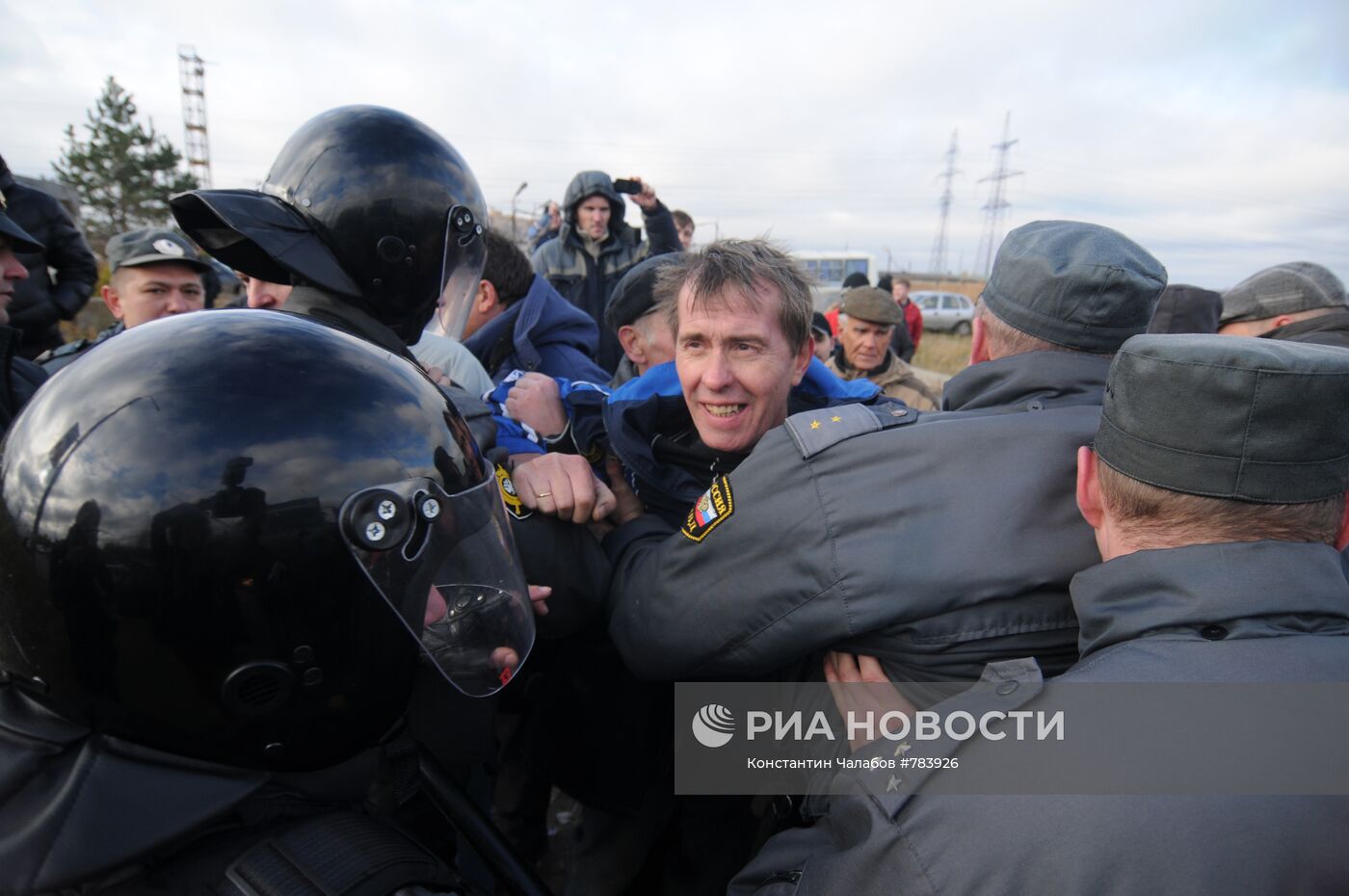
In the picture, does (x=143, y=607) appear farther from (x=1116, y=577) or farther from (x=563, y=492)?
(x=1116, y=577)

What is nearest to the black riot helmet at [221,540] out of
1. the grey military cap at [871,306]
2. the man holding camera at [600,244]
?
the grey military cap at [871,306]

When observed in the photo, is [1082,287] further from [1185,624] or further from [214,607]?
[214,607]

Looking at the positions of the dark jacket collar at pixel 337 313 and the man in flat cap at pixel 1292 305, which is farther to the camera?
the man in flat cap at pixel 1292 305

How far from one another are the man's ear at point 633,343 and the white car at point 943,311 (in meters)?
25.4

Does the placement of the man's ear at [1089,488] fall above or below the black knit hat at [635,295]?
below

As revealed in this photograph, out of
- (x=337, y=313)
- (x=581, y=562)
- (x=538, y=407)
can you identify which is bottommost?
(x=581, y=562)

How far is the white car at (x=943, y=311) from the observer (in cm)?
2673

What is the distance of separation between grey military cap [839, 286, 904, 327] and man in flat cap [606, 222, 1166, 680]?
344 cm

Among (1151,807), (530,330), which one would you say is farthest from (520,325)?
(1151,807)

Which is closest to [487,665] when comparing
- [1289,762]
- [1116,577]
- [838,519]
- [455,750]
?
[455,750]

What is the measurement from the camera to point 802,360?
7.36 ft

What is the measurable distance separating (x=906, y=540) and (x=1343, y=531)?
0.66m

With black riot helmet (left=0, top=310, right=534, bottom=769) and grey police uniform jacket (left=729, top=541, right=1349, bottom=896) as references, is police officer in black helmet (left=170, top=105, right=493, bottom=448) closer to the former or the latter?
black riot helmet (left=0, top=310, right=534, bottom=769)

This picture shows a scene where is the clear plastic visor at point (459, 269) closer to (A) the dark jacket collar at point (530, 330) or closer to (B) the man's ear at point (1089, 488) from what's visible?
(A) the dark jacket collar at point (530, 330)
